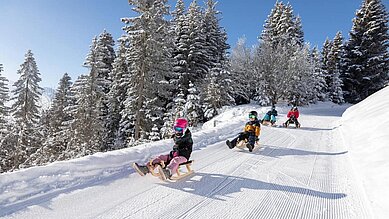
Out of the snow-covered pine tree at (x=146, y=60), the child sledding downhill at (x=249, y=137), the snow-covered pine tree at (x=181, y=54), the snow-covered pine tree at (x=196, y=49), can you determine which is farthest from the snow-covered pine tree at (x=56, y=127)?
the child sledding downhill at (x=249, y=137)

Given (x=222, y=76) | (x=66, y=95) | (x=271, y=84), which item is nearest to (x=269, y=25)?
(x=271, y=84)

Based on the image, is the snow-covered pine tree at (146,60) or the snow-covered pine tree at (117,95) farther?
the snow-covered pine tree at (117,95)

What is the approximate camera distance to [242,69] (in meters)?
32.3

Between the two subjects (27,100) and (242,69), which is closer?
(27,100)

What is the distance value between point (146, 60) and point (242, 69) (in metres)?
15.5

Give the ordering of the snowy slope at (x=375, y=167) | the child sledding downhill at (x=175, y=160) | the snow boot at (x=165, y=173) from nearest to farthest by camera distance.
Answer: the snowy slope at (x=375, y=167) → the snow boot at (x=165, y=173) → the child sledding downhill at (x=175, y=160)

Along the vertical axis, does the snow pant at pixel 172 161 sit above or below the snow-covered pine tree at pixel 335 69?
below

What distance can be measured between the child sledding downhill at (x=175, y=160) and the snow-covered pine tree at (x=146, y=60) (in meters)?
14.2

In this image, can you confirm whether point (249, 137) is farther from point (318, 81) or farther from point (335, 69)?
point (335, 69)

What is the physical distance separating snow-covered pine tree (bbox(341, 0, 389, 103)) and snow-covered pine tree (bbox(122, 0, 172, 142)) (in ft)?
94.2

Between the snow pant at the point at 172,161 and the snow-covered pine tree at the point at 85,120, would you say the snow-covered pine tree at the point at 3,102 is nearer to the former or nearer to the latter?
the snow-covered pine tree at the point at 85,120

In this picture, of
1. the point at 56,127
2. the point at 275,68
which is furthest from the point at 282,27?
the point at 56,127

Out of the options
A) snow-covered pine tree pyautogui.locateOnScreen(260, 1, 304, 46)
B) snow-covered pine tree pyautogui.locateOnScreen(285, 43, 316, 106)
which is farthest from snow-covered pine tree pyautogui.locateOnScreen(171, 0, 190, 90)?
snow-covered pine tree pyautogui.locateOnScreen(260, 1, 304, 46)

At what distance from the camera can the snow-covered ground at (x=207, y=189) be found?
352cm
